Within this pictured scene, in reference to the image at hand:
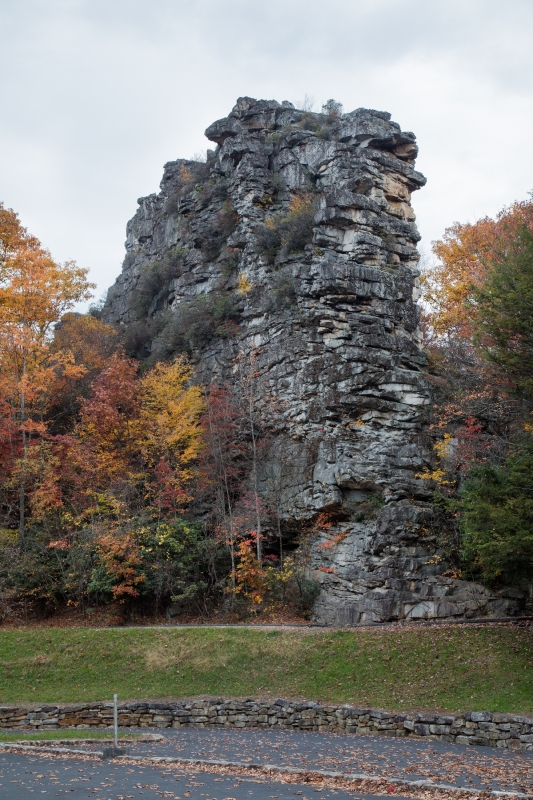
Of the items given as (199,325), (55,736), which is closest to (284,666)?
(55,736)

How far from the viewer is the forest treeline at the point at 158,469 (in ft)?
96.9

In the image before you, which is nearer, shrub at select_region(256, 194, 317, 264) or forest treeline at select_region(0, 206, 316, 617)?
forest treeline at select_region(0, 206, 316, 617)

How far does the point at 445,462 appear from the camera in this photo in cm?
3173

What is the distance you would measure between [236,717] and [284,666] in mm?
2671

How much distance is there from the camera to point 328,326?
112 ft

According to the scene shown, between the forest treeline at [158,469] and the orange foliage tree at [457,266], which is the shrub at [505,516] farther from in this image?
the orange foliage tree at [457,266]

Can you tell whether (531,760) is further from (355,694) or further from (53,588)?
(53,588)

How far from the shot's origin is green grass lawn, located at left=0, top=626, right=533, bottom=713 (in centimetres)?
1925

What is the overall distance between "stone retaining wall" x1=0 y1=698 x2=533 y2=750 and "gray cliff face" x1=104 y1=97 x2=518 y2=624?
27.3ft

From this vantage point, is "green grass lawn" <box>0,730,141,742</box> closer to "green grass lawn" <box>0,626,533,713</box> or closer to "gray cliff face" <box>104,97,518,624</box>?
"green grass lawn" <box>0,626,533,713</box>

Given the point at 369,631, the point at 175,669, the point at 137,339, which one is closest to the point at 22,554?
the point at 175,669

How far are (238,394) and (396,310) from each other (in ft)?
28.2

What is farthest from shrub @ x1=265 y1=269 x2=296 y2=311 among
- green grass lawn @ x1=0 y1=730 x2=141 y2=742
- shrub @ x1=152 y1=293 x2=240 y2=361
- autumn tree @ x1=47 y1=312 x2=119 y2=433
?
green grass lawn @ x1=0 y1=730 x2=141 y2=742

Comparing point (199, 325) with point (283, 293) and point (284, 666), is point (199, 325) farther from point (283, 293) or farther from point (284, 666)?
point (284, 666)
